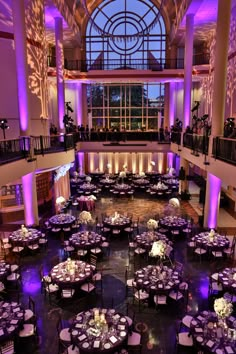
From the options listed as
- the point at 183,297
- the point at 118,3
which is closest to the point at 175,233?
the point at 183,297

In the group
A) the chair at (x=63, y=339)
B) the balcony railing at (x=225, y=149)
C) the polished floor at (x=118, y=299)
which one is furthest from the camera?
the balcony railing at (x=225, y=149)

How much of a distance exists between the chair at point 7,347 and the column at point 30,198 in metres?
7.32

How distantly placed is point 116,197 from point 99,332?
13780 mm

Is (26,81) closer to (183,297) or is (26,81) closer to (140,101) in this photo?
(183,297)

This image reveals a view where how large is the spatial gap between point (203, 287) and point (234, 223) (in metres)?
6.59

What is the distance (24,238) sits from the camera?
37.0ft

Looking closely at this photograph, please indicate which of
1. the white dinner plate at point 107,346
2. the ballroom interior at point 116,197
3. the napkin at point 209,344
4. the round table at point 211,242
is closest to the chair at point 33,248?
the ballroom interior at point 116,197

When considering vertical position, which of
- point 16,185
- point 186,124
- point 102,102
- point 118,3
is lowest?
point 16,185

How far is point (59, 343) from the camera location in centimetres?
639

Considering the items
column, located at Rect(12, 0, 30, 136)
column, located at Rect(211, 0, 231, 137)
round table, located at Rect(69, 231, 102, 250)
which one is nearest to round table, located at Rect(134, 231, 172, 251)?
round table, located at Rect(69, 231, 102, 250)

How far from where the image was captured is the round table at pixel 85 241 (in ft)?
35.2

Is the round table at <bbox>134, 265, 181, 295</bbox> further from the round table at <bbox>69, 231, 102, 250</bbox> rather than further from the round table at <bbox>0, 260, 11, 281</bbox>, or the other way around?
the round table at <bbox>0, 260, 11, 281</bbox>

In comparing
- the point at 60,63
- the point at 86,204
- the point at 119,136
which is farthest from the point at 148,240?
the point at 119,136

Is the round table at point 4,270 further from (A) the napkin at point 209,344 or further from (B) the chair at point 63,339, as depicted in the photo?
(A) the napkin at point 209,344
